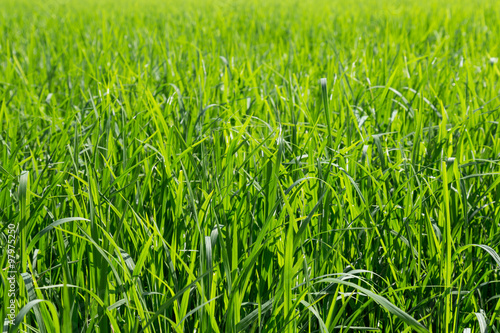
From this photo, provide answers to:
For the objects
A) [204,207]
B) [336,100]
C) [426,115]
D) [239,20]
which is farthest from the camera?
[239,20]

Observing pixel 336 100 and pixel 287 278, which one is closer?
pixel 287 278

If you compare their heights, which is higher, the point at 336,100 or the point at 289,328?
the point at 336,100

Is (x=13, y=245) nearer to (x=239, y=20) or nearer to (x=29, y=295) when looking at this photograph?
(x=29, y=295)

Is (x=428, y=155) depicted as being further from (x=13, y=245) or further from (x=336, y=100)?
(x=13, y=245)

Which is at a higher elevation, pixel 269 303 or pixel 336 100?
pixel 336 100

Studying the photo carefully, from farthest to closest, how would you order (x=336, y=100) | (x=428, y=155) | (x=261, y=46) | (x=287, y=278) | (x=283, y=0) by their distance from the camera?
1. (x=283, y=0)
2. (x=261, y=46)
3. (x=336, y=100)
4. (x=428, y=155)
5. (x=287, y=278)

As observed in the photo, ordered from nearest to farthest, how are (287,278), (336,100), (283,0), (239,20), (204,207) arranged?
(287,278), (204,207), (336,100), (239,20), (283,0)

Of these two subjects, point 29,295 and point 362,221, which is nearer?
point 29,295

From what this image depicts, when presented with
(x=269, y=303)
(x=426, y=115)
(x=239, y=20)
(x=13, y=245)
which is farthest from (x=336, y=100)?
(x=239, y=20)

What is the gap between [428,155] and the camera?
51.9 inches

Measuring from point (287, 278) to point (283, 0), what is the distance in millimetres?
8607

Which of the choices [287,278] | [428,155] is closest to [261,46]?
[428,155]

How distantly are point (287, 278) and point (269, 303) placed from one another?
9 cm

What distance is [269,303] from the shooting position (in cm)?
77
